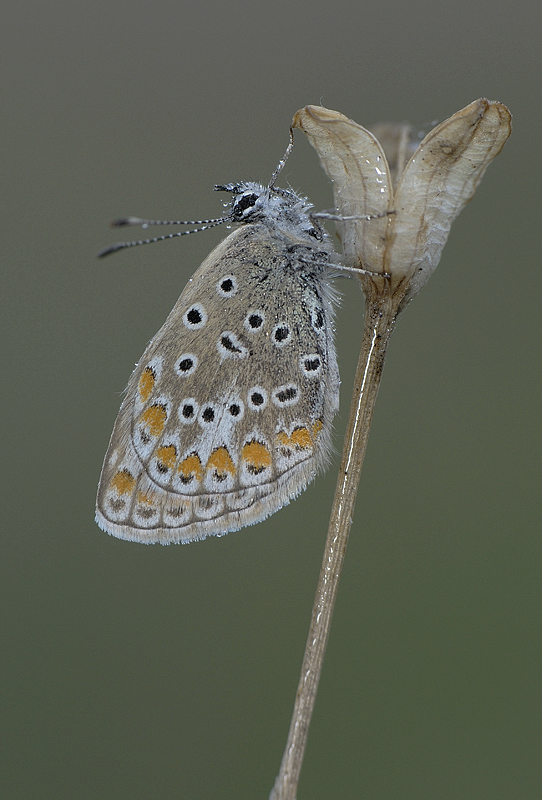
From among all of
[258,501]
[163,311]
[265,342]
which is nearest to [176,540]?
[258,501]

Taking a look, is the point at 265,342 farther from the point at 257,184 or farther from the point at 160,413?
the point at 257,184

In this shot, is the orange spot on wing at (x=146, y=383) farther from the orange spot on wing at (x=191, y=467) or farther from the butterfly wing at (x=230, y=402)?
the orange spot on wing at (x=191, y=467)

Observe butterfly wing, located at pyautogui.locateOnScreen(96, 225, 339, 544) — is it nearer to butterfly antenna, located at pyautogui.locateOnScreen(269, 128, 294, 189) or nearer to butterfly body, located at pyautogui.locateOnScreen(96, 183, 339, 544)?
butterfly body, located at pyautogui.locateOnScreen(96, 183, 339, 544)

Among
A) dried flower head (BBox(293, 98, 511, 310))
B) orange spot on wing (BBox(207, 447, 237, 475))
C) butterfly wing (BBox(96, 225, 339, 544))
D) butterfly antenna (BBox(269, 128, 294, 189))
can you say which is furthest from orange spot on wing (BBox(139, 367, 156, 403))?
dried flower head (BBox(293, 98, 511, 310))

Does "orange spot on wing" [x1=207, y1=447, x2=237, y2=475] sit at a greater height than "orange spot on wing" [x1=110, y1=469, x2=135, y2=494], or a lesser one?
greater

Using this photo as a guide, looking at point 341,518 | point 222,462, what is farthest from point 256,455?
point 341,518

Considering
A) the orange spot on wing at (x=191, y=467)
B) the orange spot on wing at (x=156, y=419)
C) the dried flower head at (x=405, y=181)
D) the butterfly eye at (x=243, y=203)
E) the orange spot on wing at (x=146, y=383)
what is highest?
the butterfly eye at (x=243, y=203)

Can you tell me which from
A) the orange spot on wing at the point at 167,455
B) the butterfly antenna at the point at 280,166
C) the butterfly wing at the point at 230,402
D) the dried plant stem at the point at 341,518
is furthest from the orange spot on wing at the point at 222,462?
the butterfly antenna at the point at 280,166
